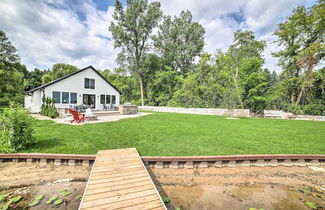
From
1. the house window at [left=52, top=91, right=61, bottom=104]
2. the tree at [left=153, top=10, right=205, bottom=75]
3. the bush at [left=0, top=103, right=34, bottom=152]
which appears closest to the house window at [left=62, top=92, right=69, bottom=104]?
the house window at [left=52, top=91, right=61, bottom=104]

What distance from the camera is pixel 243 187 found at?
298 cm

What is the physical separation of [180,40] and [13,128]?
29191mm

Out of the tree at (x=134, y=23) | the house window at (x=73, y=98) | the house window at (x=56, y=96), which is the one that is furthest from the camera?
the tree at (x=134, y=23)

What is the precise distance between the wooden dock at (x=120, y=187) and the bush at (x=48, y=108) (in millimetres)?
11061

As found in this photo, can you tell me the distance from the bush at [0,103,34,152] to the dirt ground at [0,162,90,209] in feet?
1.80

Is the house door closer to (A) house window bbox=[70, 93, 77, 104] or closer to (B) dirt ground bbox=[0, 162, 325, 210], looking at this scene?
(A) house window bbox=[70, 93, 77, 104]

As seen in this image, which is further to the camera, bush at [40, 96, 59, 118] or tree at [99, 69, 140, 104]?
tree at [99, 69, 140, 104]

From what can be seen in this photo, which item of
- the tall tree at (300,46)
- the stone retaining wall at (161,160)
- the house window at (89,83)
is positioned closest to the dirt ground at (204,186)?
the stone retaining wall at (161,160)

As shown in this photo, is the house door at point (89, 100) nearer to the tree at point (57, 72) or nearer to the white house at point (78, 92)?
the white house at point (78, 92)

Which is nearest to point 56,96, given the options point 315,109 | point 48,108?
point 48,108

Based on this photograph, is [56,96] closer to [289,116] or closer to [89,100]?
[89,100]

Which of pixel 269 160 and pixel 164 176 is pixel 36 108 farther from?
pixel 269 160

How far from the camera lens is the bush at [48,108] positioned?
1143 cm

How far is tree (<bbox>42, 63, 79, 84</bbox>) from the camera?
29.0 metres
